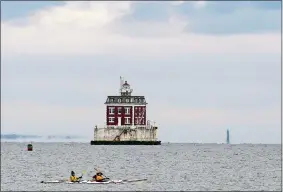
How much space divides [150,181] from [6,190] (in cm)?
1813

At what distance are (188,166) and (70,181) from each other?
42.5m

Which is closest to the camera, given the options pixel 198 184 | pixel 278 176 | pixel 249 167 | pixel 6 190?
pixel 6 190

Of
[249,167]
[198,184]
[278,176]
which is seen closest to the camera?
[198,184]

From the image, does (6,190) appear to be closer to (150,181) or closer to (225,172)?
(150,181)

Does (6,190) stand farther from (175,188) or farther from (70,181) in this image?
(175,188)

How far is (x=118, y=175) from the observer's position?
115000mm

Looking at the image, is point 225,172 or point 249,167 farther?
point 249,167

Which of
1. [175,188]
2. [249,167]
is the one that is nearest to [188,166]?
[249,167]

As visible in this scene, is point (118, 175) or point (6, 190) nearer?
point (6, 190)

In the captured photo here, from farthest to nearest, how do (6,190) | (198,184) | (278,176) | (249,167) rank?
(249,167), (278,176), (198,184), (6,190)

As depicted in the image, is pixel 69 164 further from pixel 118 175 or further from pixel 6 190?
pixel 6 190

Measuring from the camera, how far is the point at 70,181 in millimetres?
96812

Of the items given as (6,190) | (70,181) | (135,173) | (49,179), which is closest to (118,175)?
(135,173)

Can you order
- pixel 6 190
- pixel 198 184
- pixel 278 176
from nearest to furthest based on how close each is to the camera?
pixel 6 190, pixel 198 184, pixel 278 176
